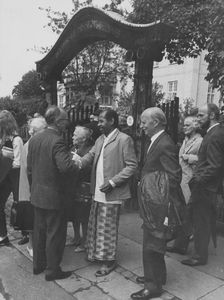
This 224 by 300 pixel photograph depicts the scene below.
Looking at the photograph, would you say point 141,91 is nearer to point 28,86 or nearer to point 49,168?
point 49,168

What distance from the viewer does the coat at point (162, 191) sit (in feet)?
8.98

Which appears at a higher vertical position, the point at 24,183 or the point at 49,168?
the point at 49,168

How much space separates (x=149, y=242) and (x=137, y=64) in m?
3.19

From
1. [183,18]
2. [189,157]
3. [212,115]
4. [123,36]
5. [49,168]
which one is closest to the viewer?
[49,168]

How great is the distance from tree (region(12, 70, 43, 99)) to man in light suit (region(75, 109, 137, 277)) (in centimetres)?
1901

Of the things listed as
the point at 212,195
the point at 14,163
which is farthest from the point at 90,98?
the point at 212,195

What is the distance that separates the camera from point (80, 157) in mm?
3725

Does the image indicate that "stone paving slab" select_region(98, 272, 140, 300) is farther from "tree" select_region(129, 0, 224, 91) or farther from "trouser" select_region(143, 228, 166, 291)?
"tree" select_region(129, 0, 224, 91)

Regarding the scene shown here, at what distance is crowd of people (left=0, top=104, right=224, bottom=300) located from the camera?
2793mm

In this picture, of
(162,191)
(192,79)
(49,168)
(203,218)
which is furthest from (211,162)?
(192,79)

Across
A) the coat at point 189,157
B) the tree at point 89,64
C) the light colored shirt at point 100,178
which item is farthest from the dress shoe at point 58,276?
the tree at point 89,64

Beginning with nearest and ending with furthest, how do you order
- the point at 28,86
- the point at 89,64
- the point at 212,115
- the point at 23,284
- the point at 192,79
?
1. the point at 23,284
2. the point at 212,115
3. the point at 89,64
4. the point at 28,86
5. the point at 192,79

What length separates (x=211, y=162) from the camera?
10.8ft

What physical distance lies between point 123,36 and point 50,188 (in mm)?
2814
